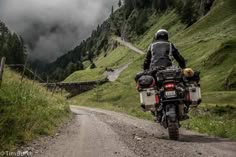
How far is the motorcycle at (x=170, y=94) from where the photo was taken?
43.7ft

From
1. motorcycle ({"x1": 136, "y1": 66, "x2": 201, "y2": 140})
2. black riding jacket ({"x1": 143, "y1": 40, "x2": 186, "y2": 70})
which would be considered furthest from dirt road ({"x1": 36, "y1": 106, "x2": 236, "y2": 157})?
black riding jacket ({"x1": 143, "y1": 40, "x2": 186, "y2": 70})

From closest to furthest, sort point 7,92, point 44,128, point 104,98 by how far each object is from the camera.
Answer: point 7,92 < point 44,128 < point 104,98

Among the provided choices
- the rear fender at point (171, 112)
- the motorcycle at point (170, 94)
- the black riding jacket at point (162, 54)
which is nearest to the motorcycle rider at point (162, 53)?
the black riding jacket at point (162, 54)

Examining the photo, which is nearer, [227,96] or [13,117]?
[13,117]

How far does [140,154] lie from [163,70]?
170 inches

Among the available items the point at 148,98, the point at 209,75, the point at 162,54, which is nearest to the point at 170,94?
the point at 148,98

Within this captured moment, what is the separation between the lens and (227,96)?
5903 cm

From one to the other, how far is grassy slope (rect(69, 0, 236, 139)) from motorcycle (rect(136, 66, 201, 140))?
99.2 inches

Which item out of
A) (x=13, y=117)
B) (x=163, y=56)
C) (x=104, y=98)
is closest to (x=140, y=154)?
(x=13, y=117)

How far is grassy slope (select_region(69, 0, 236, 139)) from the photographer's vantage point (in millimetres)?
44969

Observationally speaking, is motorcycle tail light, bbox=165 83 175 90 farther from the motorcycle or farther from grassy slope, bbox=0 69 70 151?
grassy slope, bbox=0 69 70 151

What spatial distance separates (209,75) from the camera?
284ft

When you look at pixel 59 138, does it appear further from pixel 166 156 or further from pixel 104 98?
pixel 104 98

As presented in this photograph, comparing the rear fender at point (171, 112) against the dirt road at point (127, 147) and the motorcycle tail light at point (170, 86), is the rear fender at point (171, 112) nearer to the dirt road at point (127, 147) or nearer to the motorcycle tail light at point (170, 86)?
the motorcycle tail light at point (170, 86)
